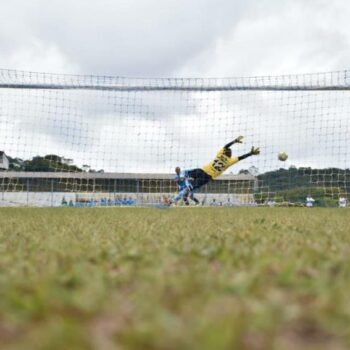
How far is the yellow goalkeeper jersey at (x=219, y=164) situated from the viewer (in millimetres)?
13023

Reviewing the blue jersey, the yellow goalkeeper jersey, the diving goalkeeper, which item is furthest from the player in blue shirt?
the yellow goalkeeper jersey

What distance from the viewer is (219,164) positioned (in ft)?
44.7

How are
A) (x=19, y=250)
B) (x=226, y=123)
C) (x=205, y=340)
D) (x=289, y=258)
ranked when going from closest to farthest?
(x=205, y=340) → (x=289, y=258) → (x=19, y=250) → (x=226, y=123)

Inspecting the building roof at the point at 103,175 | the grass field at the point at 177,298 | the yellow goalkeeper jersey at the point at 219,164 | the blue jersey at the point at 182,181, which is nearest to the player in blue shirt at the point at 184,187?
the blue jersey at the point at 182,181

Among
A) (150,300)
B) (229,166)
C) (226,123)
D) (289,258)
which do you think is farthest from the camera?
(229,166)

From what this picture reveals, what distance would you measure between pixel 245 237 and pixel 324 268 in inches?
44.0

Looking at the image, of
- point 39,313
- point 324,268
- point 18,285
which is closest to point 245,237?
point 324,268

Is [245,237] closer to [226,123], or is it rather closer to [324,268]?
[324,268]

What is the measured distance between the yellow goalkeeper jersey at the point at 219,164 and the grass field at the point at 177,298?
35.3 feet

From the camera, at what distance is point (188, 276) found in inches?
58.9

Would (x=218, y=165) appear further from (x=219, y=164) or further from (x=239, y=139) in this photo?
(x=239, y=139)

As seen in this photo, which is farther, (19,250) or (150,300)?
(19,250)

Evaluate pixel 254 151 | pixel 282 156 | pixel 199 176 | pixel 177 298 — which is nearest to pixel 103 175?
pixel 199 176

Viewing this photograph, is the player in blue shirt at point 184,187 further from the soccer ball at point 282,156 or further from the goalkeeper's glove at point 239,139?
the soccer ball at point 282,156
